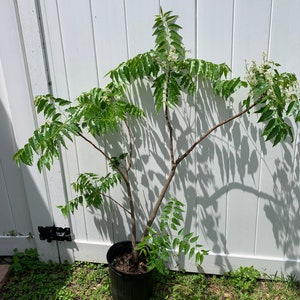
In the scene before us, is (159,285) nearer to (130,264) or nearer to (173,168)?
(130,264)

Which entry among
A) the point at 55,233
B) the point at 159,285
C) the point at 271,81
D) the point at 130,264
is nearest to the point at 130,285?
the point at 130,264

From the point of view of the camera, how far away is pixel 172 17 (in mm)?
1997

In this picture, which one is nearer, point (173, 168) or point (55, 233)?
point (173, 168)

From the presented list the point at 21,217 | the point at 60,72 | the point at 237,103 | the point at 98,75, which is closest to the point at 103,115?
the point at 98,75

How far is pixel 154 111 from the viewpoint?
2.27 metres

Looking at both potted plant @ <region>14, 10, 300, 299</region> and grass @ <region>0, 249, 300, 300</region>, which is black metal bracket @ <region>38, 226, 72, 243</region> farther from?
potted plant @ <region>14, 10, 300, 299</region>

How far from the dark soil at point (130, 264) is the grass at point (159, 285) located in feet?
0.84

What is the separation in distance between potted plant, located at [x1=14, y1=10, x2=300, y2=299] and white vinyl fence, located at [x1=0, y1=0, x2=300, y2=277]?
80 millimetres

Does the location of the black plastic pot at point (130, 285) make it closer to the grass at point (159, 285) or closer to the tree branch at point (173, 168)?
the grass at point (159, 285)

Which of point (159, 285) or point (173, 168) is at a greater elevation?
point (173, 168)

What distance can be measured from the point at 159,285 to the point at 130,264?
32cm

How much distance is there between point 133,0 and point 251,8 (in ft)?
2.20

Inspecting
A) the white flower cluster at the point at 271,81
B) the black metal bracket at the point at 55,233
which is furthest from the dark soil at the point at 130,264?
the white flower cluster at the point at 271,81

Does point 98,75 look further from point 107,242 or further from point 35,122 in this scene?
point 107,242
